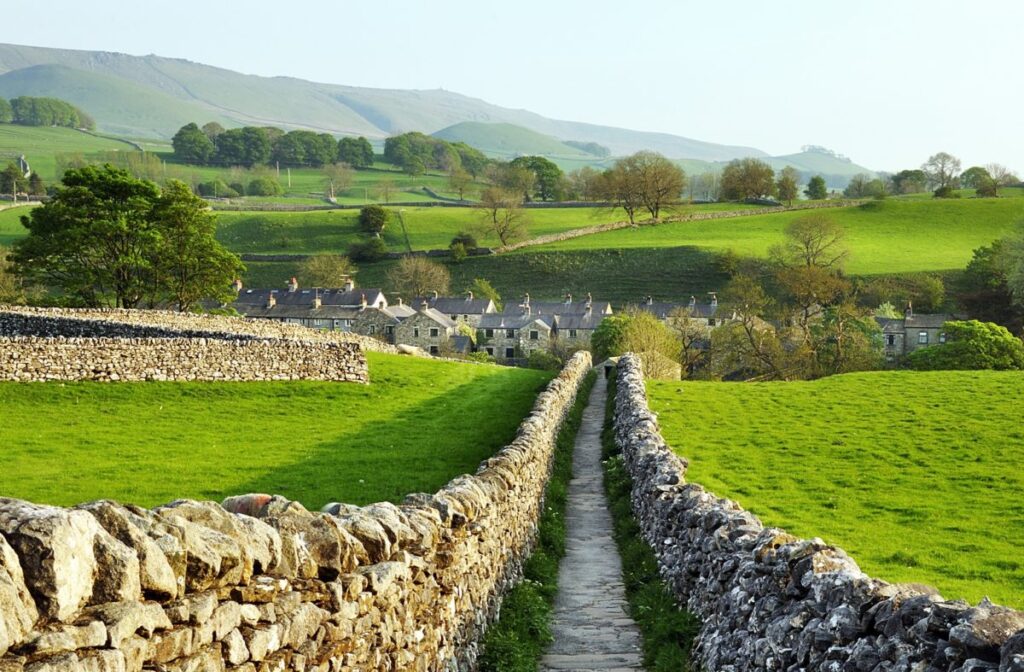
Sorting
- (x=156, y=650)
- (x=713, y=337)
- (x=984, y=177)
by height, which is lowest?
(x=713, y=337)

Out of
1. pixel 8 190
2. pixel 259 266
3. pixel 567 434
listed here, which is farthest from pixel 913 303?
pixel 8 190

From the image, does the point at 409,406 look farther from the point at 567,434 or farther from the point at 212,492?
the point at 212,492

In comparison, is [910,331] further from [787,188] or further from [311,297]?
[787,188]

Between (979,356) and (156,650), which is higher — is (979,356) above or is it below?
below

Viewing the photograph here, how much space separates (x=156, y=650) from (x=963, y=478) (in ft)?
65.3

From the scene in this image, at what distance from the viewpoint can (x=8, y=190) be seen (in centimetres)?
16775

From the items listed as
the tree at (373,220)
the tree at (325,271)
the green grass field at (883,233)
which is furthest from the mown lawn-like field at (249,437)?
the tree at (373,220)

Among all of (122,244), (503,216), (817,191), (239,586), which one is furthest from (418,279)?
(239,586)

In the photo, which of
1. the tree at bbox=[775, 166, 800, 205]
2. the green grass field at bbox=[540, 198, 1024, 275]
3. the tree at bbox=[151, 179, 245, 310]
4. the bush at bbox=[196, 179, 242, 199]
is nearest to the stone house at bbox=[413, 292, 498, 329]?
the green grass field at bbox=[540, 198, 1024, 275]

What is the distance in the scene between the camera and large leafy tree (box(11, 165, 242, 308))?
56.9 m

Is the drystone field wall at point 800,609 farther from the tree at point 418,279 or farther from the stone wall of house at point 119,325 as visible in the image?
the tree at point 418,279

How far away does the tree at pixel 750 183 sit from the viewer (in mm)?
168375

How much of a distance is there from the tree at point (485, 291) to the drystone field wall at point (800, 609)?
104m

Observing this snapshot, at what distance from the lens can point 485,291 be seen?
119m
